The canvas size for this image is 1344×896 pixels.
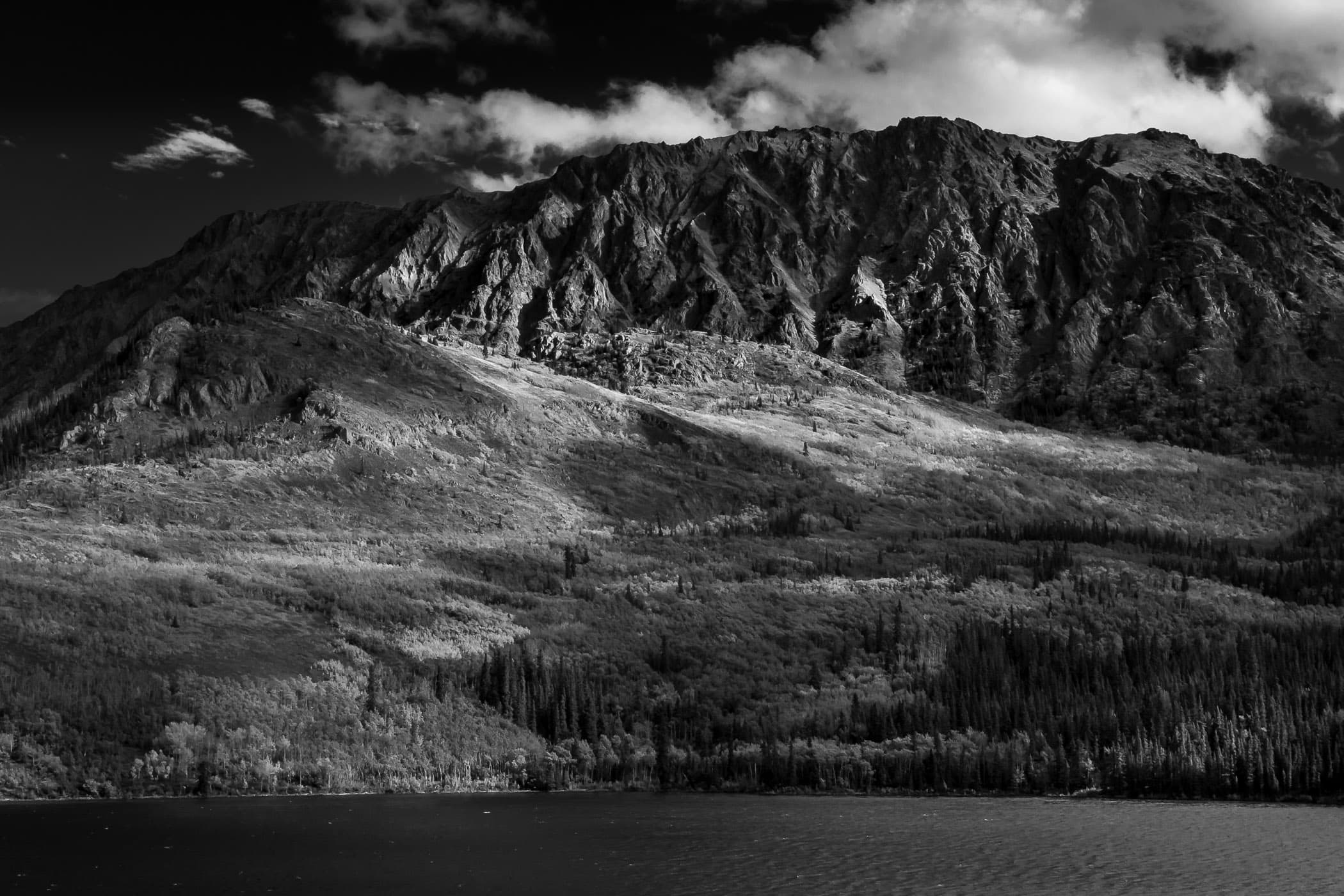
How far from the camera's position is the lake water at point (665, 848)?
8719 centimetres

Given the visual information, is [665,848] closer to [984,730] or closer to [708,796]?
[708,796]

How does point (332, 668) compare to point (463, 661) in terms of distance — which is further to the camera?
point (463, 661)

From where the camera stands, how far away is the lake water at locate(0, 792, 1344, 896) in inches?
3433

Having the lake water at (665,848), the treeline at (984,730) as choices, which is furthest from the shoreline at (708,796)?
the lake water at (665,848)

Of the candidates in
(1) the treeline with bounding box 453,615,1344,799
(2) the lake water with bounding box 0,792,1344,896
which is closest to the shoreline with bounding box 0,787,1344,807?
(1) the treeline with bounding box 453,615,1344,799

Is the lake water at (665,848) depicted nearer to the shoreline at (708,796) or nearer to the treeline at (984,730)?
the shoreline at (708,796)

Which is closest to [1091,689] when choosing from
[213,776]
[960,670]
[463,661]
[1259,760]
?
[960,670]

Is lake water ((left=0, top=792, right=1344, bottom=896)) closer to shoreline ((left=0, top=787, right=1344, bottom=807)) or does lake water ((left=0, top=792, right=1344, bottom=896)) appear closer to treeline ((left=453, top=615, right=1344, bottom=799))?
shoreline ((left=0, top=787, right=1344, bottom=807))

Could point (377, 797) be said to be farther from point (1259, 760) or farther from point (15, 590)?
point (1259, 760)

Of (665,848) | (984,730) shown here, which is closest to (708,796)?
(984,730)

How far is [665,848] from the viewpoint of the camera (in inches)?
4151

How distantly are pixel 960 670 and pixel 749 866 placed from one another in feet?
361

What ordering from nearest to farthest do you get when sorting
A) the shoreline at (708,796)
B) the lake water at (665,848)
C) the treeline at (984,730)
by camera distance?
the lake water at (665,848), the shoreline at (708,796), the treeline at (984,730)

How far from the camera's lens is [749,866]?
9600 cm
